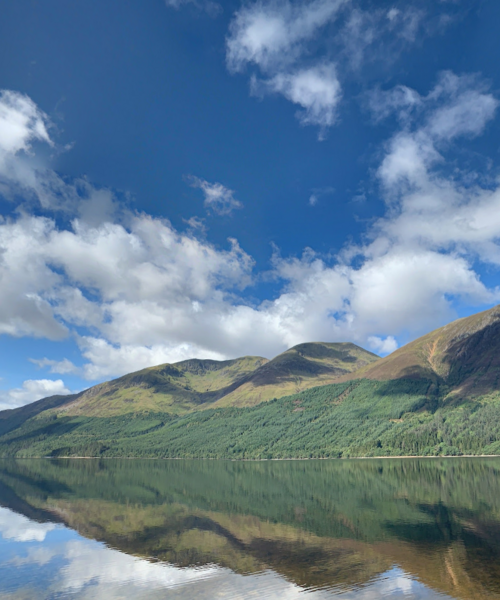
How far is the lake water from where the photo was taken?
118 feet

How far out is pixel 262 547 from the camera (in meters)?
49.8

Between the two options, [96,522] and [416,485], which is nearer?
[96,522]

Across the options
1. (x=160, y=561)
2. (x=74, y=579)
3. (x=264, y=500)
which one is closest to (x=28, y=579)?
(x=74, y=579)

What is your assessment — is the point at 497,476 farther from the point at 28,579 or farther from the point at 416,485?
the point at 28,579

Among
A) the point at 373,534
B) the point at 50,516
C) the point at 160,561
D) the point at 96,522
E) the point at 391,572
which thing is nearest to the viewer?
the point at 391,572

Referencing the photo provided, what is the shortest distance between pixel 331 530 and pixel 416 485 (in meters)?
62.6

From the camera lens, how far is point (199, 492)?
11181 centimetres

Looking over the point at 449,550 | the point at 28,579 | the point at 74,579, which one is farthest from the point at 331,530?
the point at 28,579

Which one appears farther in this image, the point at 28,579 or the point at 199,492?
the point at 199,492

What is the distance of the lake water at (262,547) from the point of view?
3609cm

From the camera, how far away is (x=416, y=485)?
10644 centimetres

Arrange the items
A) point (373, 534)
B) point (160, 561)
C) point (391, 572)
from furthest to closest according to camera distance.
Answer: point (373, 534) < point (160, 561) < point (391, 572)

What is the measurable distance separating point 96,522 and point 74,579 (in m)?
33.7

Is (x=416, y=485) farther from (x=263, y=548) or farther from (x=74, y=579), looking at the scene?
(x=74, y=579)
